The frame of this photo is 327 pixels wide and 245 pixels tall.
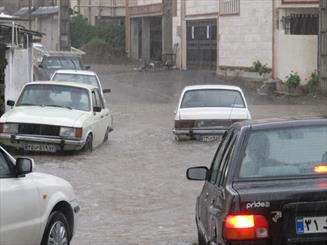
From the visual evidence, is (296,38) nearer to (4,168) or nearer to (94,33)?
(4,168)

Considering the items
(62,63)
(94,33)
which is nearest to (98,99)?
(62,63)

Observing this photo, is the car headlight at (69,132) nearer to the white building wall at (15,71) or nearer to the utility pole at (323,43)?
the white building wall at (15,71)

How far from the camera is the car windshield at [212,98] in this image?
19547 mm

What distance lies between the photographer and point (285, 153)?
233 inches

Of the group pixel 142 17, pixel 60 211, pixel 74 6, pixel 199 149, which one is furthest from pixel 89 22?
pixel 60 211

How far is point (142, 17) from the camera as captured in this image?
63562 mm

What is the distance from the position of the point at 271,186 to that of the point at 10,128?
36.3 feet

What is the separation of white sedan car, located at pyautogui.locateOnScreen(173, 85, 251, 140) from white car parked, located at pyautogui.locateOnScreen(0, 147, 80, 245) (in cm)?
1110

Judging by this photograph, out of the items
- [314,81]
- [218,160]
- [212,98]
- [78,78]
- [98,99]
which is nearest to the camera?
[218,160]

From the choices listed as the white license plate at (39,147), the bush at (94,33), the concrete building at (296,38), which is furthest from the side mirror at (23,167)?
the bush at (94,33)

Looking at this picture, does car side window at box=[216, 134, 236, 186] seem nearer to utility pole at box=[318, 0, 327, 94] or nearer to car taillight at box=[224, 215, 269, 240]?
car taillight at box=[224, 215, 269, 240]

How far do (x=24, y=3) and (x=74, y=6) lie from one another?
10.9m

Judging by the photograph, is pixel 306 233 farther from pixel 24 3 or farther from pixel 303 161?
pixel 24 3

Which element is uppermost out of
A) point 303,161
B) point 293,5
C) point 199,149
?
point 293,5
